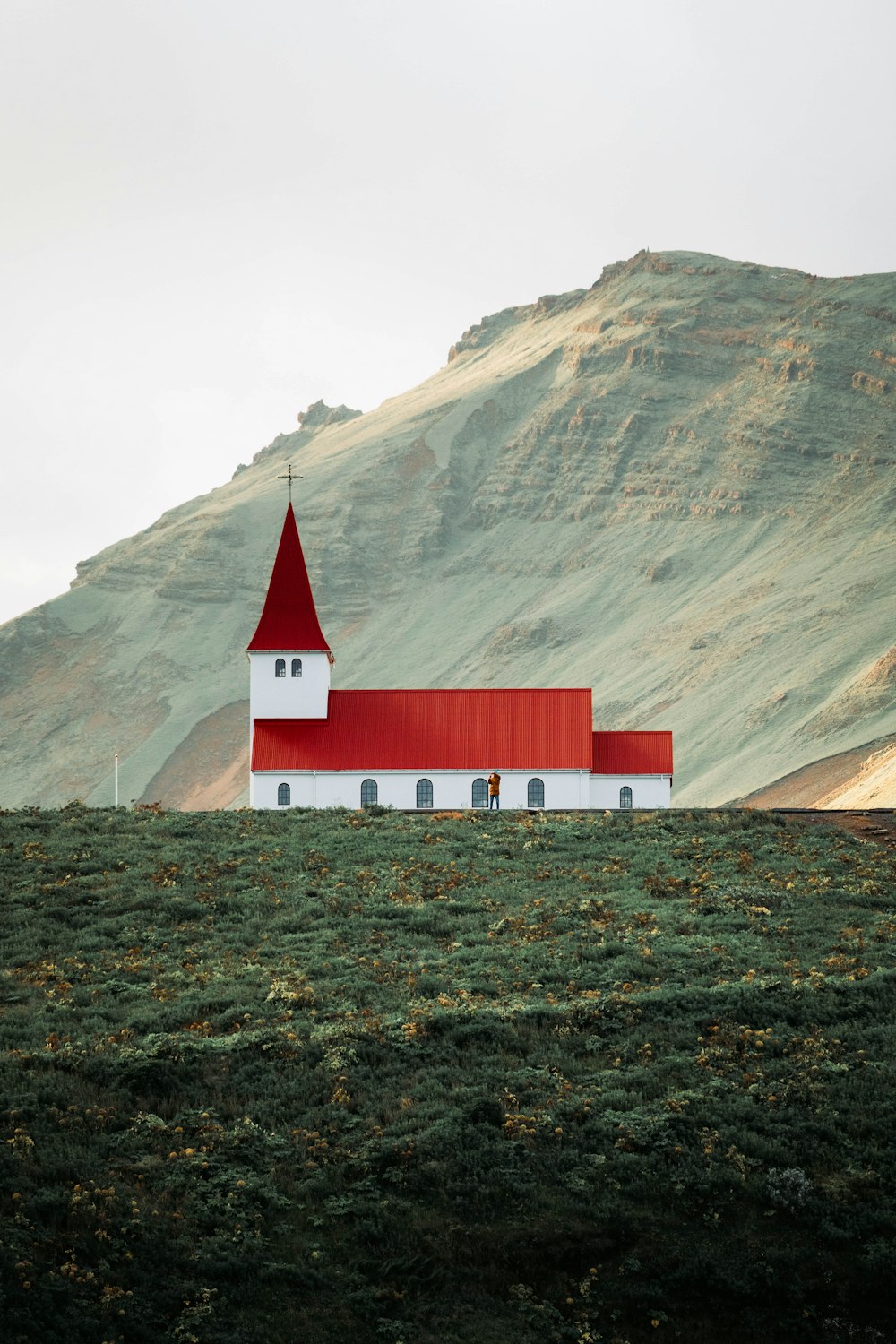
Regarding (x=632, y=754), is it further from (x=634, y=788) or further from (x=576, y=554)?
(x=576, y=554)

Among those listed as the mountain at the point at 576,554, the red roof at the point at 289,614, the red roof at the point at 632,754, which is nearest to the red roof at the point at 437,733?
the red roof at the point at 632,754

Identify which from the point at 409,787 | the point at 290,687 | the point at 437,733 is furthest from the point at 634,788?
the point at 290,687

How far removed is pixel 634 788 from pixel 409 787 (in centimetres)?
773

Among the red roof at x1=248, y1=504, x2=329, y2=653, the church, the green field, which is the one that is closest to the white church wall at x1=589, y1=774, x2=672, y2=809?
the church

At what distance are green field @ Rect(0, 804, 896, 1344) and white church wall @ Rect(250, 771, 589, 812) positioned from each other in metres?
19.0

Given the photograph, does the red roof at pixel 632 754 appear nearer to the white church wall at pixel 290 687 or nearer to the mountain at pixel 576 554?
the white church wall at pixel 290 687

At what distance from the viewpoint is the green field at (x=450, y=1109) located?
17156mm

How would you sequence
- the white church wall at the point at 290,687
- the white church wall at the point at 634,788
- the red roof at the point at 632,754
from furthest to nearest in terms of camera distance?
the white church wall at the point at 290,687, the red roof at the point at 632,754, the white church wall at the point at 634,788

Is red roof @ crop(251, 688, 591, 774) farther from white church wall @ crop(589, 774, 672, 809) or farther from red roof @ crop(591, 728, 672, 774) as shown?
white church wall @ crop(589, 774, 672, 809)

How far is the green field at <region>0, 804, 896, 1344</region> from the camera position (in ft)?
56.3

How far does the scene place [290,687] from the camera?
56.0 meters

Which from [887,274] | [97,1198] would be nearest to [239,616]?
[887,274]

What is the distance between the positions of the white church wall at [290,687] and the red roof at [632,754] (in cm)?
968

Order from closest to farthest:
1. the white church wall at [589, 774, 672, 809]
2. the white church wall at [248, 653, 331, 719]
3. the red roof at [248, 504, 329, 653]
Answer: the white church wall at [589, 774, 672, 809], the white church wall at [248, 653, 331, 719], the red roof at [248, 504, 329, 653]
